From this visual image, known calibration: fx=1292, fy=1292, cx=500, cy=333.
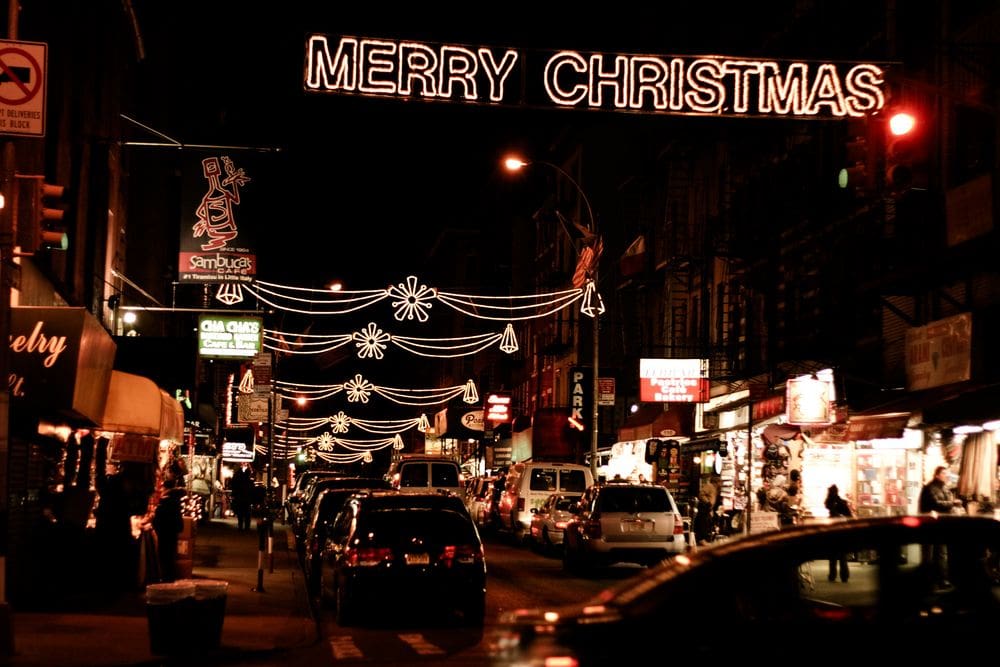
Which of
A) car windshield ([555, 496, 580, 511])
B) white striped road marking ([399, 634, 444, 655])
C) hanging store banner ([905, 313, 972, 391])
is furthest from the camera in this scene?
car windshield ([555, 496, 580, 511])

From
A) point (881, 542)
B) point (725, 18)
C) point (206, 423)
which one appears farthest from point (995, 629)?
point (206, 423)

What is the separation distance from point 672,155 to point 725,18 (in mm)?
5007

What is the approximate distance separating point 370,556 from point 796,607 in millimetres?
10321

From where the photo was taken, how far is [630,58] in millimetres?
18344

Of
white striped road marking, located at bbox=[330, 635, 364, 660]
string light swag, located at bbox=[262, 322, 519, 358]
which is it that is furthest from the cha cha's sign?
string light swag, located at bbox=[262, 322, 519, 358]

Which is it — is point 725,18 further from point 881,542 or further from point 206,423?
point 881,542

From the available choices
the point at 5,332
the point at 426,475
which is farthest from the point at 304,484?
the point at 5,332

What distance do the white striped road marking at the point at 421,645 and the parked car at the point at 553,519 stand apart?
1385 cm

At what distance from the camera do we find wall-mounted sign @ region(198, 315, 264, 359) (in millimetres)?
31031

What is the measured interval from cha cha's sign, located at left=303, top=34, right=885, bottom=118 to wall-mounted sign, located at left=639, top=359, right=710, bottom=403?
1574 cm

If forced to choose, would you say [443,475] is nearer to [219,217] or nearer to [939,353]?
[219,217]

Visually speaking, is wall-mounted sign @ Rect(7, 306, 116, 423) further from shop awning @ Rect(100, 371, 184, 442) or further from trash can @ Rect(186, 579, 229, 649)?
shop awning @ Rect(100, 371, 184, 442)

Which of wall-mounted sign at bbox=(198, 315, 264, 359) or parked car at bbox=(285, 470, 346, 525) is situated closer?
wall-mounted sign at bbox=(198, 315, 264, 359)

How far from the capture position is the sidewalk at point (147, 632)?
1341 centimetres
